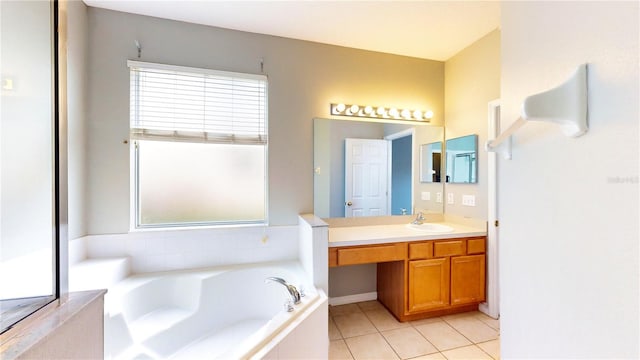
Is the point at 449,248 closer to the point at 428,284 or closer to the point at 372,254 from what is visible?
the point at 428,284

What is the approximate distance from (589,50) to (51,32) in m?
1.47

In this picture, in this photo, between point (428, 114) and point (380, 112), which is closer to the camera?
point (380, 112)

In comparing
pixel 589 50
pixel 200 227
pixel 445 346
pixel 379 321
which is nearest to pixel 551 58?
pixel 589 50

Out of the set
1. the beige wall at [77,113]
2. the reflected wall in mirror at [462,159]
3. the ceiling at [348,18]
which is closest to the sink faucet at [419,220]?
the reflected wall in mirror at [462,159]

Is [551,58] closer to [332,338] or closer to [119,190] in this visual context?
[332,338]

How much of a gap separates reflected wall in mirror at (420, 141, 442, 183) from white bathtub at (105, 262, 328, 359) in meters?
1.72

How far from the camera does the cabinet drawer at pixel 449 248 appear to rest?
2293 millimetres

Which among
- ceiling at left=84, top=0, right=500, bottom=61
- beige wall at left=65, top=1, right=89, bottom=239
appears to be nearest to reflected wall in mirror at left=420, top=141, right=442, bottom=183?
ceiling at left=84, top=0, right=500, bottom=61

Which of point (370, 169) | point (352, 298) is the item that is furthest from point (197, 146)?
point (352, 298)

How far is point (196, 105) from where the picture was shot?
229 cm

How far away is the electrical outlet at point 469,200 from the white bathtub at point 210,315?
5.98 feet

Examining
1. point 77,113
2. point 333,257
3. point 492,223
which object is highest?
point 77,113

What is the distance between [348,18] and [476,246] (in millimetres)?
2366

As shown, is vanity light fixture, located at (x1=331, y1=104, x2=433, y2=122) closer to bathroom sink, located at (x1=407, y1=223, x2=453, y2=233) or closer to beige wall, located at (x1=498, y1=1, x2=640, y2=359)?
bathroom sink, located at (x1=407, y1=223, x2=453, y2=233)
